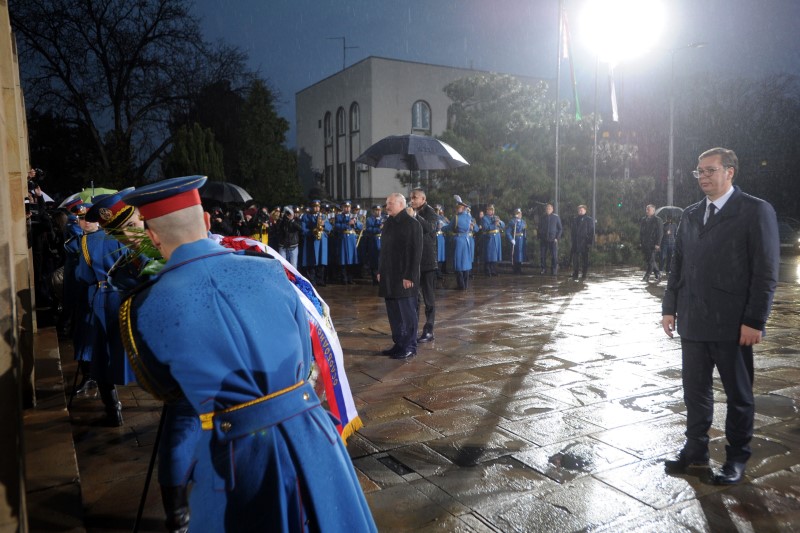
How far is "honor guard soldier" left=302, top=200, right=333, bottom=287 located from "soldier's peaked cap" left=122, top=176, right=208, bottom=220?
13.4m

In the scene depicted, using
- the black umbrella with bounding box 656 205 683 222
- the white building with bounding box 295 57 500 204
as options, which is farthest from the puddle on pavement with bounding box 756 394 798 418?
the white building with bounding box 295 57 500 204

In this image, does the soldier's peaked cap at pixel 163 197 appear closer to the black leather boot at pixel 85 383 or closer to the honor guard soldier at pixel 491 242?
the black leather boot at pixel 85 383

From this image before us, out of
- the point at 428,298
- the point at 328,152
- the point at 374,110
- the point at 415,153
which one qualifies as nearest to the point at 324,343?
the point at 428,298

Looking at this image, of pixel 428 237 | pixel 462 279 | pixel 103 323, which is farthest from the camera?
pixel 462 279

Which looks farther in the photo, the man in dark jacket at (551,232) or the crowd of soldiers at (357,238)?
the man in dark jacket at (551,232)

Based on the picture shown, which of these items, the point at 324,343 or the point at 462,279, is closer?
the point at 324,343

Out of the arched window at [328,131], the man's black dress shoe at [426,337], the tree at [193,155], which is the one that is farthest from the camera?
the arched window at [328,131]

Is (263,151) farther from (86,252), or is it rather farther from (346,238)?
(86,252)

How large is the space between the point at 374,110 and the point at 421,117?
3196mm

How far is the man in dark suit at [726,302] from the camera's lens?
360 cm

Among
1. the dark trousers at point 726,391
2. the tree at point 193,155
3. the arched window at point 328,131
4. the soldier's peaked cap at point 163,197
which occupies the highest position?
the arched window at point 328,131

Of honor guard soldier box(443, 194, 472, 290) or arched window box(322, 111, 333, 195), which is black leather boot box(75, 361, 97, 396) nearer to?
honor guard soldier box(443, 194, 472, 290)

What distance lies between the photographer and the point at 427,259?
329 inches

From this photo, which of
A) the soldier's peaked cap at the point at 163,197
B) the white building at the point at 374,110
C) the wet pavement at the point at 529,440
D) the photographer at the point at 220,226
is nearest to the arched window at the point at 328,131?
the white building at the point at 374,110
